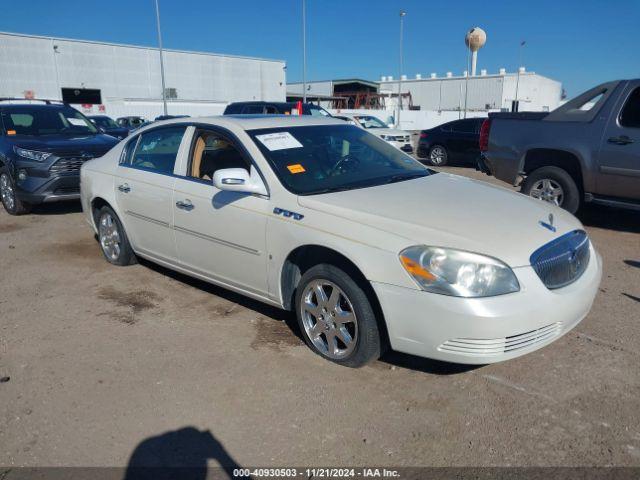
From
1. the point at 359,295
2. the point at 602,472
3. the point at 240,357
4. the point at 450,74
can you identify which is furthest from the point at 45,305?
the point at 450,74

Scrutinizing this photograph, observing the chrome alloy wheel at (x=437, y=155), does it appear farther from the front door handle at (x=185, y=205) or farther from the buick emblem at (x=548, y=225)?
the buick emblem at (x=548, y=225)

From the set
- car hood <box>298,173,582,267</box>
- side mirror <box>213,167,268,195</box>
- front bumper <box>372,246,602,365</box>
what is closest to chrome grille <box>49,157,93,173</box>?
side mirror <box>213,167,268,195</box>

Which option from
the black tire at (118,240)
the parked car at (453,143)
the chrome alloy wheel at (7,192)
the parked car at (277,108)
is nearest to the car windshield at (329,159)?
the black tire at (118,240)

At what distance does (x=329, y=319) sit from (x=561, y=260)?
4.89ft

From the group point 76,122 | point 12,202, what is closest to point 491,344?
point 12,202

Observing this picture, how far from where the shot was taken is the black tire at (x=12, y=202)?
830 cm

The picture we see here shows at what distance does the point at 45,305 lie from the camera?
4820 millimetres

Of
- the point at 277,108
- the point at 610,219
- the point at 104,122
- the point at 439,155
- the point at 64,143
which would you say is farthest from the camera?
the point at 104,122

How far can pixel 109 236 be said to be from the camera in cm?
581

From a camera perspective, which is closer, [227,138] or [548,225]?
[548,225]

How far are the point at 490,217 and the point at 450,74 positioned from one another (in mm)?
77202

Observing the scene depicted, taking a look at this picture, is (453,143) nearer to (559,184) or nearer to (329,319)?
(559,184)

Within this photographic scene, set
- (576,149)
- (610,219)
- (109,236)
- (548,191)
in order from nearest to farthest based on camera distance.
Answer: (109,236) → (576,149) → (548,191) → (610,219)

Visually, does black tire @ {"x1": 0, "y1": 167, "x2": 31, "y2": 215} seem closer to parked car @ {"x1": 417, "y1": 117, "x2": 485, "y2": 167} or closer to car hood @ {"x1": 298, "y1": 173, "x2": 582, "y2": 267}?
car hood @ {"x1": 298, "y1": 173, "x2": 582, "y2": 267}
